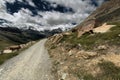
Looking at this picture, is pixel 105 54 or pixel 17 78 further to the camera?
pixel 105 54

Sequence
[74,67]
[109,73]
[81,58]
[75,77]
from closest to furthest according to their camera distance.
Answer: [109,73] < [75,77] < [74,67] < [81,58]

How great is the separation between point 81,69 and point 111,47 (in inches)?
299

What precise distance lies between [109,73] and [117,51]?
24.5 ft

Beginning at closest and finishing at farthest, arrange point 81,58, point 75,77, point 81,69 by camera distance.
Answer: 1. point 75,77
2. point 81,69
3. point 81,58

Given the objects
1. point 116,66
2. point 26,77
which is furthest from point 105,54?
point 26,77

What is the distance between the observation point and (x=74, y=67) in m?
24.8

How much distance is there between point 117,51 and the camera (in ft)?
85.7

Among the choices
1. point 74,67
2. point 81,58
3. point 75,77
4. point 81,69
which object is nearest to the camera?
point 75,77

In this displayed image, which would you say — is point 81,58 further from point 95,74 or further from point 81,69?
point 95,74

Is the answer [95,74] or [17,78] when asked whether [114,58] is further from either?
[17,78]

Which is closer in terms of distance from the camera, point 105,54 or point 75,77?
point 75,77

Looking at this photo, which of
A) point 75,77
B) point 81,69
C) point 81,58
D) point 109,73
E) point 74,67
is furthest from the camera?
point 81,58

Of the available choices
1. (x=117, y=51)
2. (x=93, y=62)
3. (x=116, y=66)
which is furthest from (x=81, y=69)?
(x=117, y=51)

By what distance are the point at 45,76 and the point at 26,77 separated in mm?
2017
